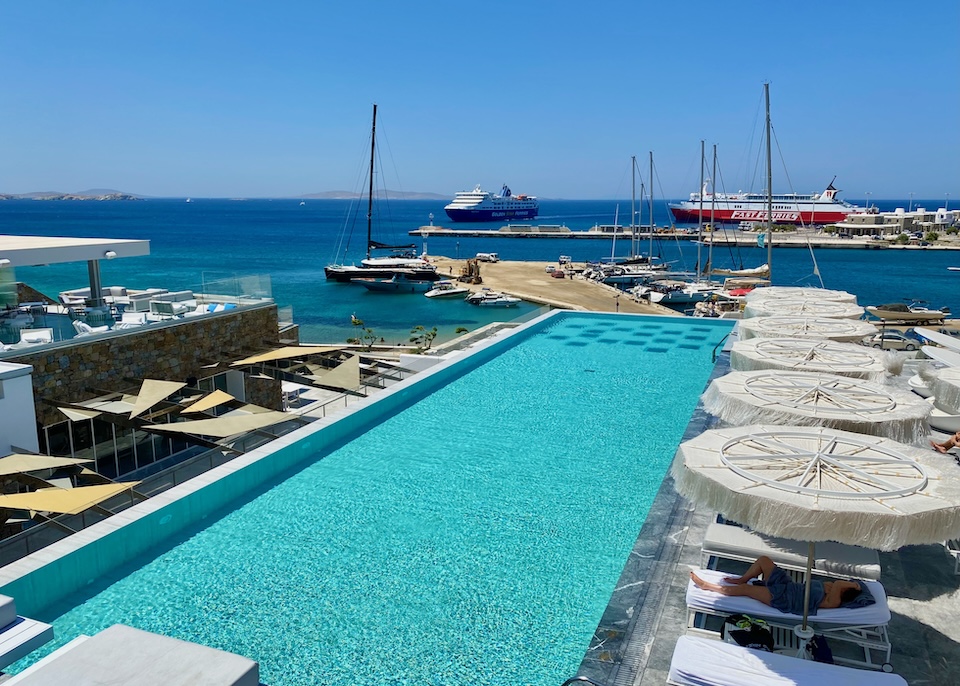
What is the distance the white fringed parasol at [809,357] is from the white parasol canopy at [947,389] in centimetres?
49

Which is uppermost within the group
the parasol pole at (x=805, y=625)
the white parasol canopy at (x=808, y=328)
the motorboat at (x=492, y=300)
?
the white parasol canopy at (x=808, y=328)

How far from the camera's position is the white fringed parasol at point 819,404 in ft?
19.0

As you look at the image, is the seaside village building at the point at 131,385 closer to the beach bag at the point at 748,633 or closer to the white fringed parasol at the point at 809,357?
the beach bag at the point at 748,633

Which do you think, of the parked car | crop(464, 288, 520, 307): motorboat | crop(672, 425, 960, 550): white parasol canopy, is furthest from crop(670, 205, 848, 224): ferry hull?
crop(672, 425, 960, 550): white parasol canopy

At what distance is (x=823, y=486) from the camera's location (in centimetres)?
443

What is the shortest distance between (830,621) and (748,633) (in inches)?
22.1

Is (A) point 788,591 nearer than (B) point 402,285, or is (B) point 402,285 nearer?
(A) point 788,591

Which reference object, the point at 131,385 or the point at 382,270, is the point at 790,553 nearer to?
the point at 131,385

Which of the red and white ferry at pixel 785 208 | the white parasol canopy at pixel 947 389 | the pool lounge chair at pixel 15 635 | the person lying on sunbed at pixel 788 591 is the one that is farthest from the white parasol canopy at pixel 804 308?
the red and white ferry at pixel 785 208

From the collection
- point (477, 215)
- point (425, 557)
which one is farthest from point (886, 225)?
point (425, 557)

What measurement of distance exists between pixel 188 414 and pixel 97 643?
296 inches

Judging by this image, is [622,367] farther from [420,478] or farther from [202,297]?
[202,297]

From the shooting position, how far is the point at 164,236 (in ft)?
339

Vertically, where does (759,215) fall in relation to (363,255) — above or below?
above
